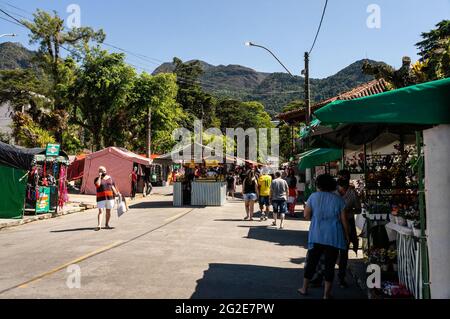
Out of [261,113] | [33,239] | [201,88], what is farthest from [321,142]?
[261,113]

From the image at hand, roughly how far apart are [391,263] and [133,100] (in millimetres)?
30613

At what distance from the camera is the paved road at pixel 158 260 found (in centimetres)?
625

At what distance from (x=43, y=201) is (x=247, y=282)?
1351cm

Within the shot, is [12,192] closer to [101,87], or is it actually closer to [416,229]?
[416,229]

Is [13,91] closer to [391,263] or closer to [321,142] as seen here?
[321,142]

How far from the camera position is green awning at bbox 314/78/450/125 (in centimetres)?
470

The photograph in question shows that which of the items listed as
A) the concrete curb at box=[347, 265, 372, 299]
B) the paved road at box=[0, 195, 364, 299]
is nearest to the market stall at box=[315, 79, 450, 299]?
the concrete curb at box=[347, 265, 372, 299]

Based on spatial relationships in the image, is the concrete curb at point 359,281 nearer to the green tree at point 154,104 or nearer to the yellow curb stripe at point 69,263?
the yellow curb stripe at point 69,263

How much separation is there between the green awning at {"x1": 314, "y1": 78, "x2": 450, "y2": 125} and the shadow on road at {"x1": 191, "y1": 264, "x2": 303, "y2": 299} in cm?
267

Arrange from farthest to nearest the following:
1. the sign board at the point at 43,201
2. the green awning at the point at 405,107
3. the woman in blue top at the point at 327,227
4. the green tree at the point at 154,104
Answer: the green tree at the point at 154,104 → the sign board at the point at 43,201 → the woman in blue top at the point at 327,227 → the green awning at the point at 405,107

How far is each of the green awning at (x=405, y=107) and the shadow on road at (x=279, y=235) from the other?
240 inches

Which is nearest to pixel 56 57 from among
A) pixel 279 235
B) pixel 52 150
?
pixel 52 150

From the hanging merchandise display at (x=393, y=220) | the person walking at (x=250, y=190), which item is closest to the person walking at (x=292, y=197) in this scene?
the person walking at (x=250, y=190)

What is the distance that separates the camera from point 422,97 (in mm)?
4777
